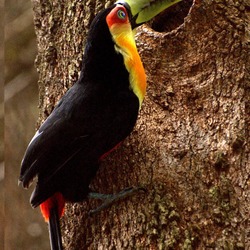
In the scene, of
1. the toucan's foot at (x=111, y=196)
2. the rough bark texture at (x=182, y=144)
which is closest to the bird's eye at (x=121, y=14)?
the rough bark texture at (x=182, y=144)

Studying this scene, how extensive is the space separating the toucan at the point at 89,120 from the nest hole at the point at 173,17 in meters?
0.25

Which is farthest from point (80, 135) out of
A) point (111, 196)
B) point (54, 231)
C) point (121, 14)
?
point (121, 14)

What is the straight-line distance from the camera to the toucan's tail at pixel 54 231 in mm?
2572

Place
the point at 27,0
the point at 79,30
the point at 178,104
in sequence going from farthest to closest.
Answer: the point at 27,0 → the point at 79,30 → the point at 178,104

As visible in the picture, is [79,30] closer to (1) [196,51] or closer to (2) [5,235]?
(1) [196,51]

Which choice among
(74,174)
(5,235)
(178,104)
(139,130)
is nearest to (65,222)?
(74,174)

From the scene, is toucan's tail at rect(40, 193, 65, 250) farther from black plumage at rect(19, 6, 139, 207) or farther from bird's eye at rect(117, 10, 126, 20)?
bird's eye at rect(117, 10, 126, 20)

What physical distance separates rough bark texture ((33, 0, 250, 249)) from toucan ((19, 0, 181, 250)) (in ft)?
0.36

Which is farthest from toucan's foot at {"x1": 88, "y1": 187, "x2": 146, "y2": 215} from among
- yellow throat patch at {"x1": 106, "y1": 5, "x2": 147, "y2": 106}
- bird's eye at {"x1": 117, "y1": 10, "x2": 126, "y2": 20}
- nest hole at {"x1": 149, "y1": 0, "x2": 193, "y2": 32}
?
nest hole at {"x1": 149, "y1": 0, "x2": 193, "y2": 32}

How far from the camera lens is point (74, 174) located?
2.58 m

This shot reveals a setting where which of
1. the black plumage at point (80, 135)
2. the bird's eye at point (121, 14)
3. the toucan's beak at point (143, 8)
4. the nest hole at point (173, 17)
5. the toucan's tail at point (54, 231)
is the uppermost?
the bird's eye at point (121, 14)

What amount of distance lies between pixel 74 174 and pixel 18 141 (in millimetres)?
1783

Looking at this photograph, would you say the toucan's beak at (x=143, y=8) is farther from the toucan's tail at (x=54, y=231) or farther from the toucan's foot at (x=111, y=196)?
the toucan's tail at (x=54, y=231)

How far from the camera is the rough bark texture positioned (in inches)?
97.0
